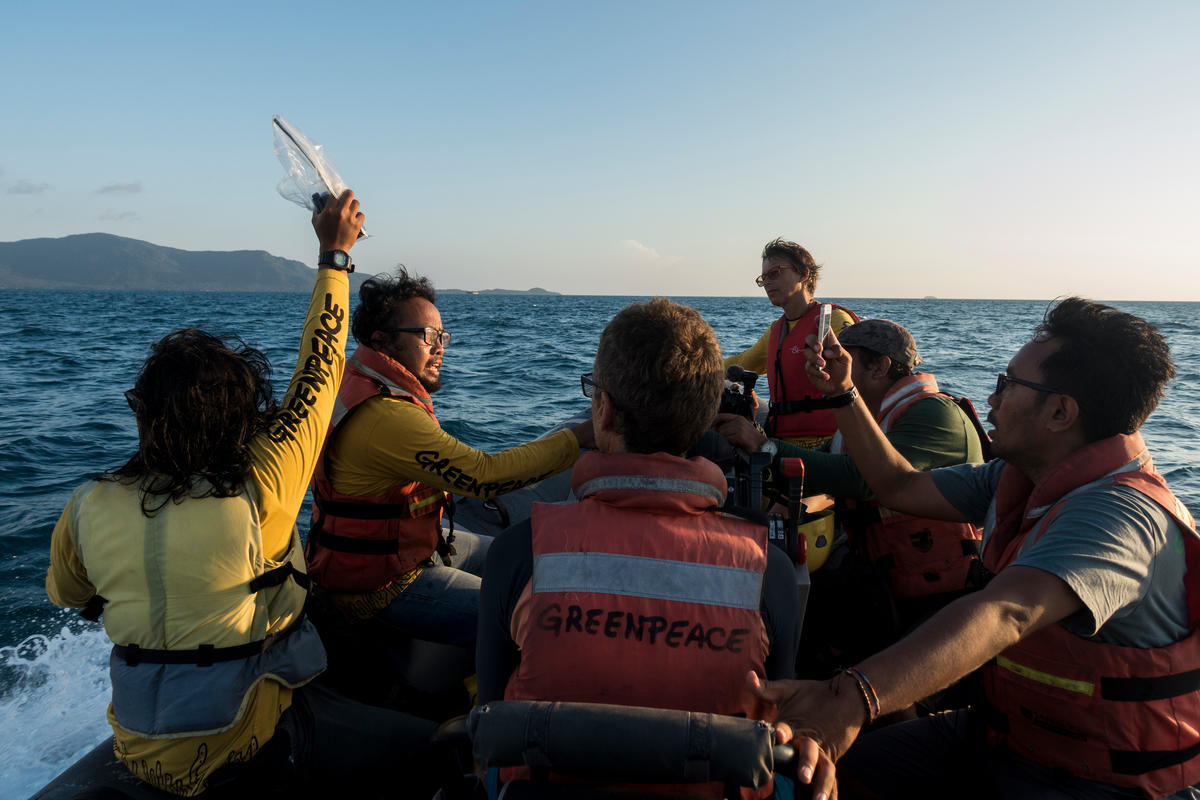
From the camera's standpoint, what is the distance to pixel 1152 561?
1657 mm

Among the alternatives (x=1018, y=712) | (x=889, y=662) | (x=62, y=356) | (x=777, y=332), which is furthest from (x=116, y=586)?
(x=62, y=356)

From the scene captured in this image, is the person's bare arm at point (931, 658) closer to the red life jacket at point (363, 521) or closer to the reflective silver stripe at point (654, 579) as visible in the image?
the reflective silver stripe at point (654, 579)

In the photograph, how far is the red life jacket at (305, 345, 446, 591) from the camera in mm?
2605

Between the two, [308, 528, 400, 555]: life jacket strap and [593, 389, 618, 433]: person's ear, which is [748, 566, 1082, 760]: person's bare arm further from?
[308, 528, 400, 555]: life jacket strap

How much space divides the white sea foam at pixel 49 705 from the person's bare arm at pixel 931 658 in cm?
364

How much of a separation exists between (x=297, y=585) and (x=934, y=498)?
7.25 feet

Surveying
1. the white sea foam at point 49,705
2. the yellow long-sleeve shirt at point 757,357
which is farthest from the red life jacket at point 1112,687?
the white sea foam at point 49,705

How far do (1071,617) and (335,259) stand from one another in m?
2.37

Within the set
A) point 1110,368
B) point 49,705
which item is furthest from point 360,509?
point 49,705

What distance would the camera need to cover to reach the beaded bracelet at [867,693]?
52.8 inches

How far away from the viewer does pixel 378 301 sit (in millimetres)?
2799

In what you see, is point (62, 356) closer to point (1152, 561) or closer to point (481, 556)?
point (481, 556)

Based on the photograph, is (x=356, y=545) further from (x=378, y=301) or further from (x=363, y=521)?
(x=378, y=301)

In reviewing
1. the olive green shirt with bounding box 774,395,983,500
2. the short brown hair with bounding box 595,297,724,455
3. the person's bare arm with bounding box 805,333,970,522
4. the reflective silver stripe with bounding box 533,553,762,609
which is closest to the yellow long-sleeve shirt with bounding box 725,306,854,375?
the olive green shirt with bounding box 774,395,983,500
